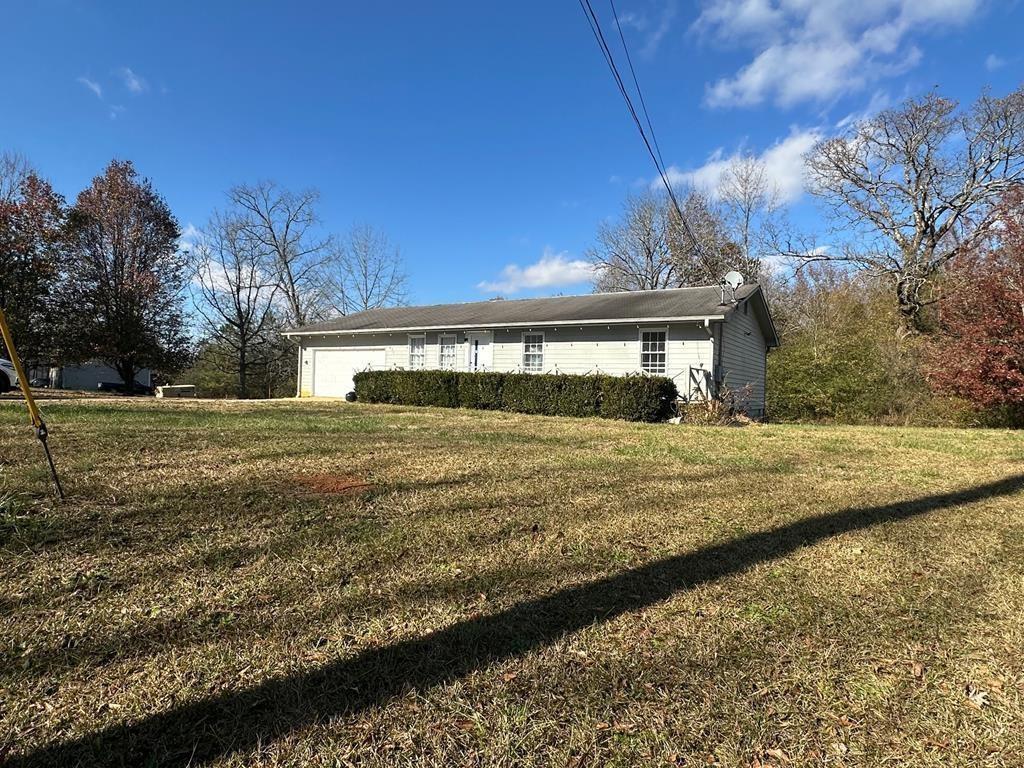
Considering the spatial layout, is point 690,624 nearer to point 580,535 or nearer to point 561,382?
point 580,535

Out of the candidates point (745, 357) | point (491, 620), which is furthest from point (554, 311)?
point (491, 620)

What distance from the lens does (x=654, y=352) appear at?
14.3 meters

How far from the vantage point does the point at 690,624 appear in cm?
254

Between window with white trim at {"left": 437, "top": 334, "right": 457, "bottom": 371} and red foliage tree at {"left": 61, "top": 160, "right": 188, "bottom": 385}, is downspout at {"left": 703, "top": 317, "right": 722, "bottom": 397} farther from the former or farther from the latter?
red foliage tree at {"left": 61, "top": 160, "right": 188, "bottom": 385}

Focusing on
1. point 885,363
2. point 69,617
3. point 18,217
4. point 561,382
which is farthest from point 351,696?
point 18,217

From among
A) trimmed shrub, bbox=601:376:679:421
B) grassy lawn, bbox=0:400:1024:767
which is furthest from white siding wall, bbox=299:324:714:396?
grassy lawn, bbox=0:400:1024:767

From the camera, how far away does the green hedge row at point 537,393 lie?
39.4 ft

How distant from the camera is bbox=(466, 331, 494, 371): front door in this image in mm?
16875

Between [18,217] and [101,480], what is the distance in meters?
22.3

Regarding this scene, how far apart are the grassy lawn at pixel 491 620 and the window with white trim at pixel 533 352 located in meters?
10.8

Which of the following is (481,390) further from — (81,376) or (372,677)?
(81,376)

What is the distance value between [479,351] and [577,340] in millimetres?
3281

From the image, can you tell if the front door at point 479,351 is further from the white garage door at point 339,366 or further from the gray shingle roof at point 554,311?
the white garage door at point 339,366

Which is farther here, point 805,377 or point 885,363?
point 805,377
